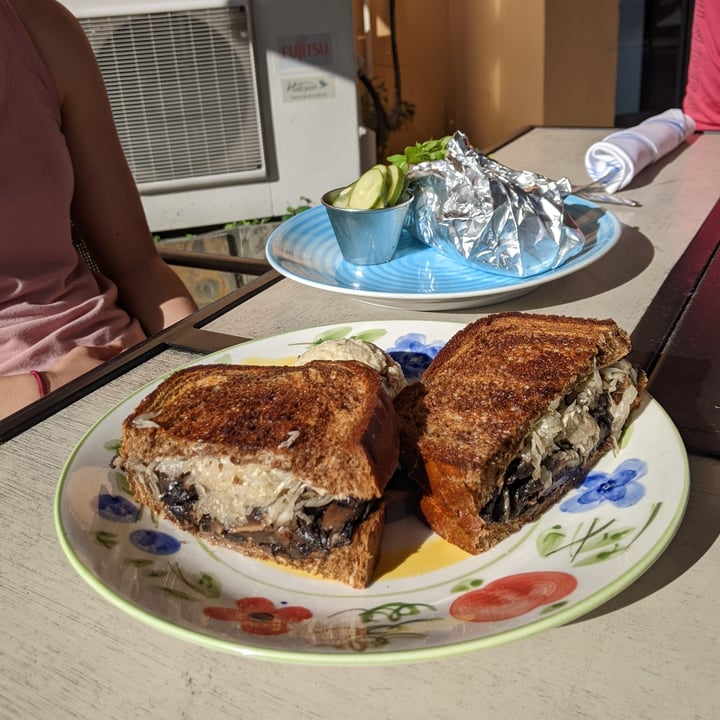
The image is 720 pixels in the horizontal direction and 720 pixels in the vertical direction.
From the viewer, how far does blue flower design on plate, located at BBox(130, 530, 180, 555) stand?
23.1 inches

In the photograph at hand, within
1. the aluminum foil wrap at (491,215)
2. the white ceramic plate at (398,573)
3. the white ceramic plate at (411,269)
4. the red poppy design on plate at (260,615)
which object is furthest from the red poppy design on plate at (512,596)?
the aluminum foil wrap at (491,215)

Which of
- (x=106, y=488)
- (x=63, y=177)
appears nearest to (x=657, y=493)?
(x=106, y=488)

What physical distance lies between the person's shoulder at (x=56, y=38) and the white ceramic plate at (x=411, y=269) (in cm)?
46

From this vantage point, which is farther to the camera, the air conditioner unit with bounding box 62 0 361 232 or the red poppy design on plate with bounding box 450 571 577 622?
the air conditioner unit with bounding box 62 0 361 232

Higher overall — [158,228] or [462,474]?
[462,474]

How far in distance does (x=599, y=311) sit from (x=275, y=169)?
6.50 feet

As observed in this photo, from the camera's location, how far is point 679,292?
1.06m

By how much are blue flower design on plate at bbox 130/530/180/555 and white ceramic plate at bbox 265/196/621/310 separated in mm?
492

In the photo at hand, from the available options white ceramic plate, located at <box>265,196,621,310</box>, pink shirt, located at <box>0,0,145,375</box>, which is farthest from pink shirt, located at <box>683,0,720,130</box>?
pink shirt, located at <box>0,0,145,375</box>

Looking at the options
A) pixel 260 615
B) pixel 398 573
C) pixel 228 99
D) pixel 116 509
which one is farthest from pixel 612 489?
pixel 228 99

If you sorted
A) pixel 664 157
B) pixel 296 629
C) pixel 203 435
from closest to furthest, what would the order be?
pixel 296 629 → pixel 203 435 → pixel 664 157

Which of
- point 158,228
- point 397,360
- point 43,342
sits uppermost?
point 397,360

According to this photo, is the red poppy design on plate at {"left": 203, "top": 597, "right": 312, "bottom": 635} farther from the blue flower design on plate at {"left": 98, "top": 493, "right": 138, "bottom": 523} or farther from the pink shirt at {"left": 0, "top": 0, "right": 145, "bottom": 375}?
the pink shirt at {"left": 0, "top": 0, "right": 145, "bottom": 375}

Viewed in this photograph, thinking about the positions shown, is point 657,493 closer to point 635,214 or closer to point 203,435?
point 203,435
